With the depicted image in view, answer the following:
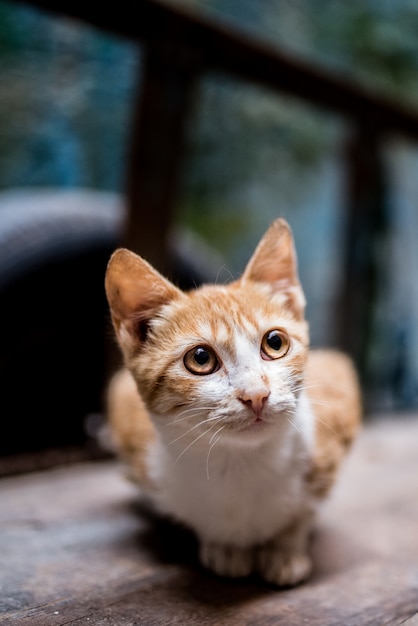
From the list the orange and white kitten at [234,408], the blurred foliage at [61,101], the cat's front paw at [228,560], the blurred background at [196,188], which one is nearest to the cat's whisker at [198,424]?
the orange and white kitten at [234,408]

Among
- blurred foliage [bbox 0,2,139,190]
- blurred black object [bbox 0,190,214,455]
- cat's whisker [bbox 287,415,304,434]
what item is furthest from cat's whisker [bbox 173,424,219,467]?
blurred foliage [bbox 0,2,139,190]

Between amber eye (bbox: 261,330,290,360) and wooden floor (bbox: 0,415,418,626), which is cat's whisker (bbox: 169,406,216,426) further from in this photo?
wooden floor (bbox: 0,415,418,626)

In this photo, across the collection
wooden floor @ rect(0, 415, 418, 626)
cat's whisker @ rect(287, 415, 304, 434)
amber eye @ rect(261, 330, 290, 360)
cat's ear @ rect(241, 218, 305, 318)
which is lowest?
wooden floor @ rect(0, 415, 418, 626)

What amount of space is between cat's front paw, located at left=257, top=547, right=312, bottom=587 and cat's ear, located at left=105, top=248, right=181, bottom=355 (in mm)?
418

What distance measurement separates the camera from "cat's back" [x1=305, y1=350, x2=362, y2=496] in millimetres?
1020

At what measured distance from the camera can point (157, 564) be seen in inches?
40.4

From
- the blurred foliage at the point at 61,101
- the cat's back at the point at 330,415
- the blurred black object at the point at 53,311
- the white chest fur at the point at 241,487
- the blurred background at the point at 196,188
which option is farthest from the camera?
the blurred foliage at the point at 61,101

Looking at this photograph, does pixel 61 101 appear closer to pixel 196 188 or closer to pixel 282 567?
pixel 196 188

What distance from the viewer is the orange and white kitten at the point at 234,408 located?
827 mm

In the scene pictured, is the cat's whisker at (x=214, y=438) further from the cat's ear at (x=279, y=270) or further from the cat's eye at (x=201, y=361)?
the cat's ear at (x=279, y=270)

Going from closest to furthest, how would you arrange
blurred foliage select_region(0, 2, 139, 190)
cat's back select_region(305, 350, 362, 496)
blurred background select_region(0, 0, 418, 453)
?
cat's back select_region(305, 350, 362, 496)
blurred background select_region(0, 0, 418, 453)
blurred foliage select_region(0, 2, 139, 190)

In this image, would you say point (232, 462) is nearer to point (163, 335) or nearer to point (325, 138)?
point (163, 335)

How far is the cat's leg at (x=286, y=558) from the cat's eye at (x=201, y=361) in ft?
1.17

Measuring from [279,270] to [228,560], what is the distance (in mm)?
493
